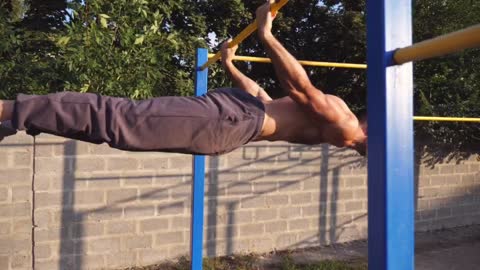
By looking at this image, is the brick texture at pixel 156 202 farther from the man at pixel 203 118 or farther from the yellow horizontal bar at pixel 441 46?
the yellow horizontal bar at pixel 441 46

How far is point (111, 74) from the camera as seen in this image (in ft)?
16.6

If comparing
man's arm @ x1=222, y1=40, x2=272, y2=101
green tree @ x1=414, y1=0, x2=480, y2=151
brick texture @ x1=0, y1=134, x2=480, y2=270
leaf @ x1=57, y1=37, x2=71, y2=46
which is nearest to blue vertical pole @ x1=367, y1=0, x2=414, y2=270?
man's arm @ x1=222, y1=40, x2=272, y2=101

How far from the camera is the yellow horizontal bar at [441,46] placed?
144 cm

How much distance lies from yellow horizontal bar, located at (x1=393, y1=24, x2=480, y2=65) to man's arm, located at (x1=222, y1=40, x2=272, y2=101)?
1.16 meters

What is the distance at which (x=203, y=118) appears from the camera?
224 cm

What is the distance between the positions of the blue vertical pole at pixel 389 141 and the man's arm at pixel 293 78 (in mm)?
653

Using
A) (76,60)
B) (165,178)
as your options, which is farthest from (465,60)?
(76,60)

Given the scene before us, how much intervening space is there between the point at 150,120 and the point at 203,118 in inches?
8.3

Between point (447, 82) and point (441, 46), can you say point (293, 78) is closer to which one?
point (441, 46)

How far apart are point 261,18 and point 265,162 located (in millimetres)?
3094

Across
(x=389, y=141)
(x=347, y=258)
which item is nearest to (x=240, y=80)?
(x=389, y=141)

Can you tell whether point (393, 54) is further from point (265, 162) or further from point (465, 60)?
point (465, 60)

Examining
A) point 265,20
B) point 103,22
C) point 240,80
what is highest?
point 103,22

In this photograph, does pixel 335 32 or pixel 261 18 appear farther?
pixel 335 32
